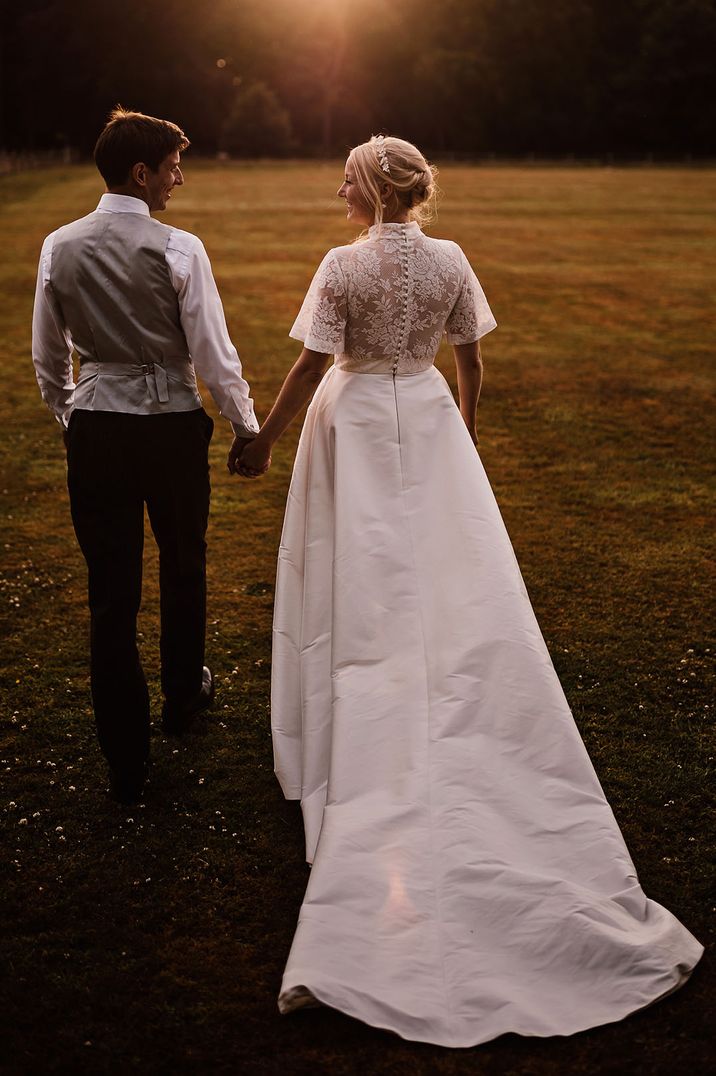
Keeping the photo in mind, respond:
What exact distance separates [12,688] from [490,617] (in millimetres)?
2548

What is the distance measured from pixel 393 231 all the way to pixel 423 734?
1824 millimetres

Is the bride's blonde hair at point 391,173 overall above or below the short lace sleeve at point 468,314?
above

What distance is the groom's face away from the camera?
143 inches

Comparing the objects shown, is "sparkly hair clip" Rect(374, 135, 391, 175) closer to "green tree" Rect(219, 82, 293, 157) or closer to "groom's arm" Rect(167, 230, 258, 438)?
"groom's arm" Rect(167, 230, 258, 438)

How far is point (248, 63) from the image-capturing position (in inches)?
3445

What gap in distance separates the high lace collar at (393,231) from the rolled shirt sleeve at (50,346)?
3.79ft

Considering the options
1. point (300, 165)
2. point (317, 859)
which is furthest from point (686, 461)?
point (300, 165)

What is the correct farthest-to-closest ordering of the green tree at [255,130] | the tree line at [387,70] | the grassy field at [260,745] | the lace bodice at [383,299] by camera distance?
1. the tree line at [387,70]
2. the green tree at [255,130]
3. the lace bodice at [383,299]
4. the grassy field at [260,745]

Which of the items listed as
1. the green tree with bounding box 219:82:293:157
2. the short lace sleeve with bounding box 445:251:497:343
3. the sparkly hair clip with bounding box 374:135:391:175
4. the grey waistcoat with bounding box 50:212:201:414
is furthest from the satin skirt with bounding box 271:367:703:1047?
the green tree with bounding box 219:82:293:157

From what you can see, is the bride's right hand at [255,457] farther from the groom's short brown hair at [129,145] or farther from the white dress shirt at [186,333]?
the groom's short brown hair at [129,145]

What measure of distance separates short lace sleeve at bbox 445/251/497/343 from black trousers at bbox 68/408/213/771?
108cm

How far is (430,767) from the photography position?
3.47 metres

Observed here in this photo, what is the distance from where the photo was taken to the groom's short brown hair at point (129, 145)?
11.7 ft

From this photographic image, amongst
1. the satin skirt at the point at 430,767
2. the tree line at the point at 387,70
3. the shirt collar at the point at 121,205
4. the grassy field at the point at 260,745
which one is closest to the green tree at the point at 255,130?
the tree line at the point at 387,70
